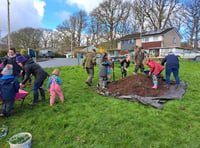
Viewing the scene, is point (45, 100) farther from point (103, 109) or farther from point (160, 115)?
point (160, 115)

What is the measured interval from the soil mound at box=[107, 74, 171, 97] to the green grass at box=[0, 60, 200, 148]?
73 centimetres

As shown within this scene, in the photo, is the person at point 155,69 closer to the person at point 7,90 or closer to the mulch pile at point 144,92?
the mulch pile at point 144,92

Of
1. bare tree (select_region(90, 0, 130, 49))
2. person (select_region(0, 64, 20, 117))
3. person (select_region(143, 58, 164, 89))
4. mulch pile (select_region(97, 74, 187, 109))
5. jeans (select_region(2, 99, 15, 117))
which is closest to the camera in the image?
person (select_region(0, 64, 20, 117))

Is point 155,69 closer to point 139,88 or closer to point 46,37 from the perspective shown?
point 139,88

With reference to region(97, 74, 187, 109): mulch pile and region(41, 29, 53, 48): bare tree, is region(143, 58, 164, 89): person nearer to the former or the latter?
region(97, 74, 187, 109): mulch pile

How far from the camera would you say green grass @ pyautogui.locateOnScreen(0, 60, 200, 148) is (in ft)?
8.56

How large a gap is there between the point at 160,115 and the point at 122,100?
4.47 feet

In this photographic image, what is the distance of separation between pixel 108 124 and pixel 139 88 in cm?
249

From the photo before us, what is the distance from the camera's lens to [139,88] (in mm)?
5203

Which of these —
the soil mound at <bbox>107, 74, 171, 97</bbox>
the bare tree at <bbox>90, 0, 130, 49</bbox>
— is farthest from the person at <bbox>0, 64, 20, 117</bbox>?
the bare tree at <bbox>90, 0, 130, 49</bbox>

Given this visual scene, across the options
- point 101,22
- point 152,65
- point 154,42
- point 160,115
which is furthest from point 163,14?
point 160,115

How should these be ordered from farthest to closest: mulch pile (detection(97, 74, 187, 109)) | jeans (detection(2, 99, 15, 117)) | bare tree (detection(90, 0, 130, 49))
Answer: bare tree (detection(90, 0, 130, 49))
mulch pile (detection(97, 74, 187, 109))
jeans (detection(2, 99, 15, 117))

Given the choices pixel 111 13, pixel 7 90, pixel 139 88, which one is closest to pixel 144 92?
pixel 139 88

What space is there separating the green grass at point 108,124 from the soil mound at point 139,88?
2.39 ft
